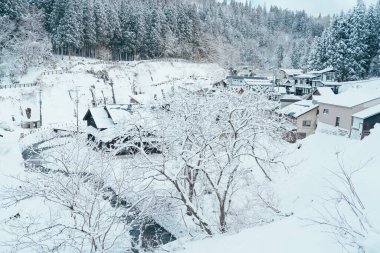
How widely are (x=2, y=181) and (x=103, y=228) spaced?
10612 millimetres

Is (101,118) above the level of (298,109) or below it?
below

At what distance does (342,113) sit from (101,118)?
72.3 feet

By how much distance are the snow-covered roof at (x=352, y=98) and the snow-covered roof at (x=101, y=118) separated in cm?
2014

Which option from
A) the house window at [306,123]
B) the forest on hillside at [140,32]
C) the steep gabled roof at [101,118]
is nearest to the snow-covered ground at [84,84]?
the forest on hillside at [140,32]

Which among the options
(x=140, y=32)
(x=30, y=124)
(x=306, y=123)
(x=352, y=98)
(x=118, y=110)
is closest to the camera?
(x=352, y=98)

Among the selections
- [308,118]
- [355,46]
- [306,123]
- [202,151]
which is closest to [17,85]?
[202,151]

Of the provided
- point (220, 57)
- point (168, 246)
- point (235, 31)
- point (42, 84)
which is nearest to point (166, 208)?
point (168, 246)

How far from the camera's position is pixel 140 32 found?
5534 centimetres

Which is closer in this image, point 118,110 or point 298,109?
point 118,110

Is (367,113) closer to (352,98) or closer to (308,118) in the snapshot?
(352,98)

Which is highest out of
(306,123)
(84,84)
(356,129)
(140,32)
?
(140,32)

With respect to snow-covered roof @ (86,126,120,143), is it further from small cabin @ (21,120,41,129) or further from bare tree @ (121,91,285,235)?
bare tree @ (121,91,285,235)

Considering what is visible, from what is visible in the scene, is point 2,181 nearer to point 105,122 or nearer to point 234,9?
point 105,122

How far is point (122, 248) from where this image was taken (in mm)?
9836
